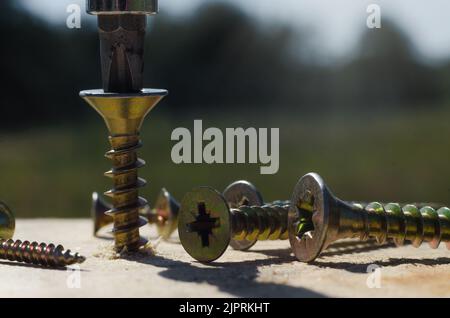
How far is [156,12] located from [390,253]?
202 centimetres

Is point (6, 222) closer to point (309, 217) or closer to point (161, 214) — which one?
point (161, 214)

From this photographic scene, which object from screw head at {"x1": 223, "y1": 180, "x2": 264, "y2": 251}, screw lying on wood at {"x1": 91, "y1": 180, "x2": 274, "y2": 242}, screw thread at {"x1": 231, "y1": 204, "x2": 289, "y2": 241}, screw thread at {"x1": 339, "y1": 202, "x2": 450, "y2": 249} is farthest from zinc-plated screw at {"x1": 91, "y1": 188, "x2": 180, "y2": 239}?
screw thread at {"x1": 339, "y1": 202, "x2": 450, "y2": 249}

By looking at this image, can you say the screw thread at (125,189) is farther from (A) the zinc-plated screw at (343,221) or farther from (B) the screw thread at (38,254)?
(A) the zinc-plated screw at (343,221)

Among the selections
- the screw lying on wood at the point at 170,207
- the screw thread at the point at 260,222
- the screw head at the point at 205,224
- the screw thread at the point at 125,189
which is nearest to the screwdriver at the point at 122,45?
the screw thread at the point at 125,189

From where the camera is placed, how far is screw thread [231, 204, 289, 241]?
3.94 metres

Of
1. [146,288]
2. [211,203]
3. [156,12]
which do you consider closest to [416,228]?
[211,203]

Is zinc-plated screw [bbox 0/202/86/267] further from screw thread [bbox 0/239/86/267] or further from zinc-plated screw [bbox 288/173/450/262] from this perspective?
zinc-plated screw [bbox 288/173/450/262]

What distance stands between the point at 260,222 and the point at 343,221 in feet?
1.83

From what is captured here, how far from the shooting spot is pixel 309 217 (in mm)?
3914

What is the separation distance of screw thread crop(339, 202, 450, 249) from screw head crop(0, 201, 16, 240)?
6.70 feet

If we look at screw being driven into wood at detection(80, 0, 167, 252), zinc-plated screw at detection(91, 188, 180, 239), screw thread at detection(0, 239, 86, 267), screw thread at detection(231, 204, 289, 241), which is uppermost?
screw being driven into wood at detection(80, 0, 167, 252)

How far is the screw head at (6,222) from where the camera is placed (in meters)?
4.38

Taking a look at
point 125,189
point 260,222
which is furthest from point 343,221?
point 125,189
